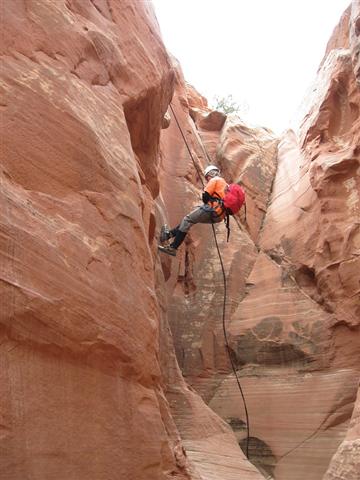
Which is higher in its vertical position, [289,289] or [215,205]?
[215,205]

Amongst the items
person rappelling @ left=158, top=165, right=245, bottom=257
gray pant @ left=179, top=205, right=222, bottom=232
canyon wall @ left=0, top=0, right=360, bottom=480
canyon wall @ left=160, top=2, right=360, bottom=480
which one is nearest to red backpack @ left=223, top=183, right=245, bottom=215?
person rappelling @ left=158, top=165, right=245, bottom=257

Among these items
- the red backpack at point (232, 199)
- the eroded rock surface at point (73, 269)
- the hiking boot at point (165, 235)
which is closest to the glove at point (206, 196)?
the red backpack at point (232, 199)

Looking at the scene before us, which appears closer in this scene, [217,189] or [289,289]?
[217,189]

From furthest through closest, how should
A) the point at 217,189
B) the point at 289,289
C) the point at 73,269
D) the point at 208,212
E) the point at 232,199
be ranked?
the point at 289,289 → the point at 208,212 → the point at 217,189 → the point at 232,199 → the point at 73,269

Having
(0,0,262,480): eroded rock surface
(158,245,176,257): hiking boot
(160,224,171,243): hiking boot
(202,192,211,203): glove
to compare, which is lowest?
(0,0,262,480): eroded rock surface

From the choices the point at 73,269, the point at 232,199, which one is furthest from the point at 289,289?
the point at 73,269

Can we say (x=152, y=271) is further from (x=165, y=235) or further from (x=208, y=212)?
(x=165, y=235)

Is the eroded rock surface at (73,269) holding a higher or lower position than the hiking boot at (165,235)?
lower

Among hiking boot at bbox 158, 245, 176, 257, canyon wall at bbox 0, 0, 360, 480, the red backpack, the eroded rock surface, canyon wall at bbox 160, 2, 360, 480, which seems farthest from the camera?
canyon wall at bbox 160, 2, 360, 480

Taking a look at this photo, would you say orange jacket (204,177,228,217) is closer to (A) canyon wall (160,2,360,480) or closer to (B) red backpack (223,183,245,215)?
(B) red backpack (223,183,245,215)

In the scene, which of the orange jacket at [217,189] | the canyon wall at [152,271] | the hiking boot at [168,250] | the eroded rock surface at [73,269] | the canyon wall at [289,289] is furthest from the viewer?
the canyon wall at [289,289]

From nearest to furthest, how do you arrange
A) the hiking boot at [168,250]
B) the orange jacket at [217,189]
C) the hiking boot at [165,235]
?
1. the orange jacket at [217,189]
2. the hiking boot at [168,250]
3. the hiking boot at [165,235]

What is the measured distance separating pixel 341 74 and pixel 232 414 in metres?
7.39

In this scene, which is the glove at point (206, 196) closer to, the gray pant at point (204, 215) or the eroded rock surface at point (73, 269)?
the gray pant at point (204, 215)
